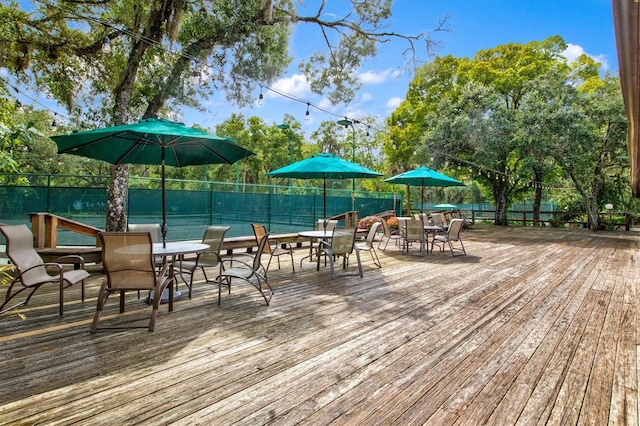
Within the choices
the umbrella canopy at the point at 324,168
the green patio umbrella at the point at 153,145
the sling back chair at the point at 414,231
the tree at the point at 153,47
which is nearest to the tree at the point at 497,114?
the tree at the point at 153,47

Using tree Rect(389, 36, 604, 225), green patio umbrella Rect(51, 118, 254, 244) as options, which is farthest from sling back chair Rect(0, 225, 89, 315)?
tree Rect(389, 36, 604, 225)

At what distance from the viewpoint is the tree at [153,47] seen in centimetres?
791

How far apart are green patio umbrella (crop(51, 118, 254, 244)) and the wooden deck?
1.46 metres

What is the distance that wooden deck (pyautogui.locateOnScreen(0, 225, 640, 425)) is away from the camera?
79.5 inches

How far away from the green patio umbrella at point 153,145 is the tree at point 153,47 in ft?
9.27

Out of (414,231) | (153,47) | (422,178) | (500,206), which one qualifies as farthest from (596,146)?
(153,47)

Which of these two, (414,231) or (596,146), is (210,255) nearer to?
(414,231)

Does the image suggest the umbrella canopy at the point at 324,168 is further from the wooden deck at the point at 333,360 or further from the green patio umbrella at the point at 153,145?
the wooden deck at the point at 333,360

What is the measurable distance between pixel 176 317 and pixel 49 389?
144 centimetres

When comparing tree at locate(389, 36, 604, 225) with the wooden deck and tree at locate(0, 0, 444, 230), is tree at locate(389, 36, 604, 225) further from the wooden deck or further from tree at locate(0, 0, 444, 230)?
the wooden deck

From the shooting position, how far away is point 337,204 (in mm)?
14180

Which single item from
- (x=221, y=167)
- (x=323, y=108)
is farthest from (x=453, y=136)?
(x=221, y=167)

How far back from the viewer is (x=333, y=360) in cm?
267

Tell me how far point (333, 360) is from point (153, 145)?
141 inches
